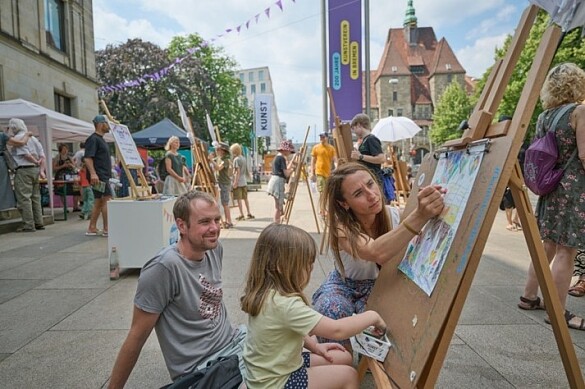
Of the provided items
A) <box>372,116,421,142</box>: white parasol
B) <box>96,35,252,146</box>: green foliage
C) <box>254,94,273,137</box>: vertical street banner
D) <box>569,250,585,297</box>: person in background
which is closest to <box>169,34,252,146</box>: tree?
<box>96,35,252,146</box>: green foliage

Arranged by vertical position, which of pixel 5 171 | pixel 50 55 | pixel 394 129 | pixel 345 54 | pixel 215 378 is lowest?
pixel 215 378

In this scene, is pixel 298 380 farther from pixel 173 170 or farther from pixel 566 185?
pixel 173 170

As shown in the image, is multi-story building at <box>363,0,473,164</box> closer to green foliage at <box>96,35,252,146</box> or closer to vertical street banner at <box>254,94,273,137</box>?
green foliage at <box>96,35,252,146</box>

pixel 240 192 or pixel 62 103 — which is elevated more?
pixel 62 103

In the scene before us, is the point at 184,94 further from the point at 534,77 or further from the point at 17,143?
the point at 534,77

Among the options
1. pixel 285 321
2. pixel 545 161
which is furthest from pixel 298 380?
pixel 545 161

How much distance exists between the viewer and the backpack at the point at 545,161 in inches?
103

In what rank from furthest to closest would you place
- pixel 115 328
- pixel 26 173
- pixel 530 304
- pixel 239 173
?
pixel 239 173
pixel 26 173
pixel 530 304
pixel 115 328

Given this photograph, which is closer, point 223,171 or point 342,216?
point 342,216

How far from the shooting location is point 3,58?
11.4m

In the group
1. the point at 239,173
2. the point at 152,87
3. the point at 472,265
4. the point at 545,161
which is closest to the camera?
the point at 472,265

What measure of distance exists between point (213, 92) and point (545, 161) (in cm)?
3381

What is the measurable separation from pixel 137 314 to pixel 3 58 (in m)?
13.4

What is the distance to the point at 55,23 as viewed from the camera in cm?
1512
